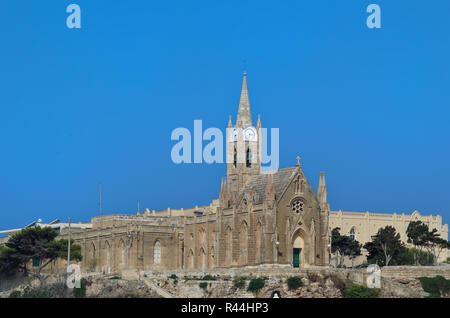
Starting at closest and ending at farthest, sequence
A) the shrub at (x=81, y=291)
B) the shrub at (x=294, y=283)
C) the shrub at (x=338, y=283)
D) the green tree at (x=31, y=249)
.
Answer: the shrub at (x=294, y=283), the shrub at (x=338, y=283), the shrub at (x=81, y=291), the green tree at (x=31, y=249)

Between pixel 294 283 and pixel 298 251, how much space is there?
11762mm

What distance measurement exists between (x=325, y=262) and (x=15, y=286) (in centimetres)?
3530

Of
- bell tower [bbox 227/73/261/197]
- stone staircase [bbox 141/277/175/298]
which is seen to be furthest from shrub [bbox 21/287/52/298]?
bell tower [bbox 227/73/261/197]

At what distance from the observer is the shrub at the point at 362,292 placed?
287 feet

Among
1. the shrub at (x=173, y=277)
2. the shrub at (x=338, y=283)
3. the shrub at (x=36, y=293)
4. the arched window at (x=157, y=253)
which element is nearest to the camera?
the shrub at (x=338, y=283)

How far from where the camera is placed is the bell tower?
364 feet

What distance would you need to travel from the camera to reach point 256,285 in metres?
90.7

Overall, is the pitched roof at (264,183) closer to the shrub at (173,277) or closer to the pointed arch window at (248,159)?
the pointed arch window at (248,159)

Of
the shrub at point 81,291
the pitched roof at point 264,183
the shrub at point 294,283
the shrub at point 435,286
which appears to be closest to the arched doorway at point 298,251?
the pitched roof at point 264,183

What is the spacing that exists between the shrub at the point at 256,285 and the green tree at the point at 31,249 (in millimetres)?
27053

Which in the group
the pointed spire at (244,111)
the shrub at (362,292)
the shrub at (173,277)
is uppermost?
the pointed spire at (244,111)

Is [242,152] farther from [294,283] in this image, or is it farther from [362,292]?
[362,292]
